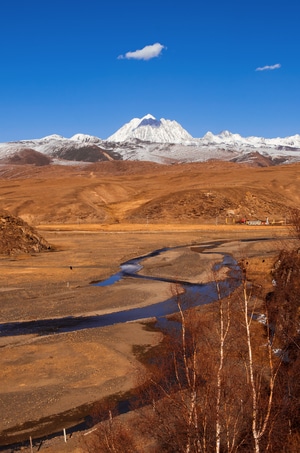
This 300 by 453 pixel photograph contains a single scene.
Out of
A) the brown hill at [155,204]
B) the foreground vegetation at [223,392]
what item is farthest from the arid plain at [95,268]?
the foreground vegetation at [223,392]

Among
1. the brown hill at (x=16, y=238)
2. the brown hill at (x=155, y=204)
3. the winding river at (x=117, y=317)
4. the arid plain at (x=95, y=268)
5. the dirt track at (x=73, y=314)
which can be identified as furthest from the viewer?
the brown hill at (x=155, y=204)

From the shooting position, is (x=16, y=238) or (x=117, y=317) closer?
(x=117, y=317)

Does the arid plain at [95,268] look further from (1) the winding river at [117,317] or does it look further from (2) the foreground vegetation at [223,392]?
(2) the foreground vegetation at [223,392]

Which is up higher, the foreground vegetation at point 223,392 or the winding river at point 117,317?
the foreground vegetation at point 223,392

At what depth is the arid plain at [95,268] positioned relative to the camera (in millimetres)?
28219

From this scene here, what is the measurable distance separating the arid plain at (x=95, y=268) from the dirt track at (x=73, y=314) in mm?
96

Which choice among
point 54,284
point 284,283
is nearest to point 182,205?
point 54,284

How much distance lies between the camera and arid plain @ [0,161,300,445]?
28219mm

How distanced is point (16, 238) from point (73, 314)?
4464 centimetres

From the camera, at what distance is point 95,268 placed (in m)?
69.1

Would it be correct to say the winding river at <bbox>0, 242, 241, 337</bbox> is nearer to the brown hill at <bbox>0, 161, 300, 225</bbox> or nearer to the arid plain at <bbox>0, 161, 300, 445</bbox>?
the arid plain at <bbox>0, 161, 300, 445</bbox>

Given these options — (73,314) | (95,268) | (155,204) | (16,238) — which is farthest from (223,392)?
(155,204)

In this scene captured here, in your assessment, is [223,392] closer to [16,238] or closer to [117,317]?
[117,317]

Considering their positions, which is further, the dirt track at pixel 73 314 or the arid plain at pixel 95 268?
the arid plain at pixel 95 268
